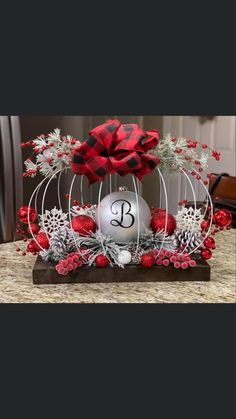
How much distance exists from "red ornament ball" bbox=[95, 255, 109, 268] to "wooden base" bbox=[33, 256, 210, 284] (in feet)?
0.04

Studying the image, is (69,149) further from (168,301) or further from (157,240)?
(168,301)

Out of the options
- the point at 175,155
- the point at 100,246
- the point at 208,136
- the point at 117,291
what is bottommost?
the point at 117,291

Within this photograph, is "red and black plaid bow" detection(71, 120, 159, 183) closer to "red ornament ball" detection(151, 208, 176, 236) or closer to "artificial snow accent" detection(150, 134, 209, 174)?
"artificial snow accent" detection(150, 134, 209, 174)

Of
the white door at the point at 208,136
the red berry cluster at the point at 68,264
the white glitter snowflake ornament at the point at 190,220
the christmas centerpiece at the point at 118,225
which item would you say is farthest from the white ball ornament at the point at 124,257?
the white door at the point at 208,136

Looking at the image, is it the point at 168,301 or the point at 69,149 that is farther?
the point at 69,149

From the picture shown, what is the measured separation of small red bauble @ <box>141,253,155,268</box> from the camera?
1.33 metres

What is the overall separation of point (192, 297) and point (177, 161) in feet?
1.28

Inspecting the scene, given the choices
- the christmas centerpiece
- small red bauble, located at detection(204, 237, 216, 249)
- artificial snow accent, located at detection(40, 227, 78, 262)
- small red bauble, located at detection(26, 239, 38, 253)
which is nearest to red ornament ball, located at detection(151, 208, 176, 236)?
the christmas centerpiece

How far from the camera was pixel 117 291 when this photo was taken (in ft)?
4.20

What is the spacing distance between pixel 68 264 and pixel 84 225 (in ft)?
0.49

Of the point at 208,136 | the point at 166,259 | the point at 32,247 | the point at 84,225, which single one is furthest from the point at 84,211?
the point at 208,136

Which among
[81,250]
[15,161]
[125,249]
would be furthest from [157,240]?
[15,161]

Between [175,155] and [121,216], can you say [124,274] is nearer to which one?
[121,216]

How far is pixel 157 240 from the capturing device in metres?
1.41
